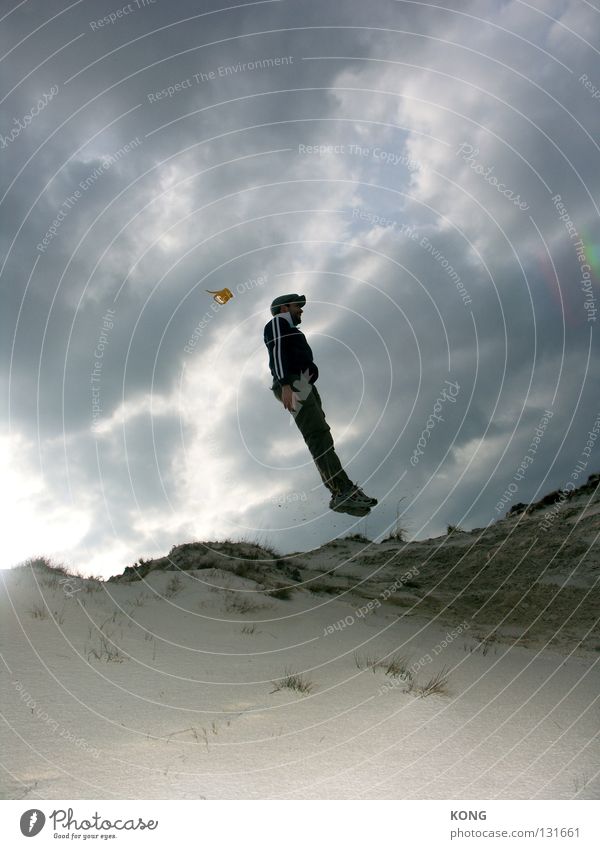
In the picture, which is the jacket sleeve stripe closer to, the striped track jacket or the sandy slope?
the striped track jacket

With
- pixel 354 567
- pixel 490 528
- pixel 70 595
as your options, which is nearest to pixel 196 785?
pixel 70 595

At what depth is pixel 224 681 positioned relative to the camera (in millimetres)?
4773

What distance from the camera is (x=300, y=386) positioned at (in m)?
10.9

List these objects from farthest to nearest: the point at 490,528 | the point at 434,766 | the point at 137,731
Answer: the point at 490,528 → the point at 137,731 → the point at 434,766

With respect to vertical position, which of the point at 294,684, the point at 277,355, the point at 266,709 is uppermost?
the point at 277,355

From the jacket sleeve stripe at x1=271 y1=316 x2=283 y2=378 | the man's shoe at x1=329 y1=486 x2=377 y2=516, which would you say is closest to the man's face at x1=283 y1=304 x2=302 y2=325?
the jacket sleeve stripe at x1=271 y1=316 x2=283 y2=378

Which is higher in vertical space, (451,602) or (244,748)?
(451,602)

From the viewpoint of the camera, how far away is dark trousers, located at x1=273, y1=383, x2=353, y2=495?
1095 centimetres

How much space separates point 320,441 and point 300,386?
1170 mm

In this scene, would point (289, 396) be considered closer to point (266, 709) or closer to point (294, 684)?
point (294, 684)

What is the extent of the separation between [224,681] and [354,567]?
9.86m

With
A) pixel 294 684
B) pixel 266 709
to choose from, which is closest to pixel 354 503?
pixel 294 684

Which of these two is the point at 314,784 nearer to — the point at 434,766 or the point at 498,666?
the point at 434,766

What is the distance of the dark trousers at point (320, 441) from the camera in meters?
10.9
